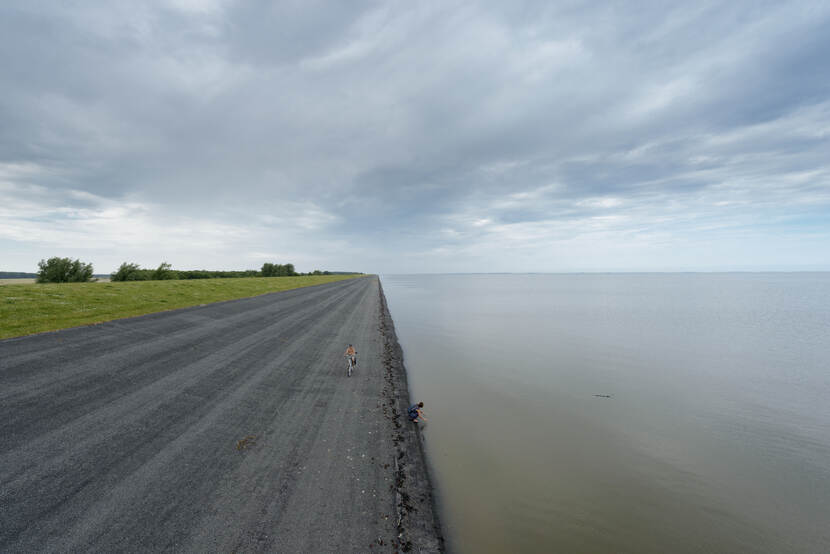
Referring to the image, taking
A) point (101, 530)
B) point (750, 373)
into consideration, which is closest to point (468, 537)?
point (101, 530)

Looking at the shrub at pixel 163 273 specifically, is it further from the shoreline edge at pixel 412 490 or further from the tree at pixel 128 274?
the shoreline edge at pixel 412 490

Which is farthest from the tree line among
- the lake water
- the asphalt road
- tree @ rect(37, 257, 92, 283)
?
the lake water

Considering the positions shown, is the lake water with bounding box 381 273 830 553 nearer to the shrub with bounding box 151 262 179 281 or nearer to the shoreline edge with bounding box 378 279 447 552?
the shoreline edge with bounding box 378 279 447 552

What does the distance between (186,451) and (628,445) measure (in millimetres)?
15717

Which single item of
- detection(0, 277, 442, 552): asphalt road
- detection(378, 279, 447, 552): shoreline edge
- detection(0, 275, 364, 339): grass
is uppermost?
detection(0, 275, 364, 339): grass

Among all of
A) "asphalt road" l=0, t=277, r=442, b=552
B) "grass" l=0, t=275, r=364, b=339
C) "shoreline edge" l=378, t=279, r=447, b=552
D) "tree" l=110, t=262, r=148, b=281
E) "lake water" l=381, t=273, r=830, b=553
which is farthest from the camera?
"tree" l=110, t=262, r=148, b=281

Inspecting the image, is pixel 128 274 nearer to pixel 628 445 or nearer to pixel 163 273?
pixel 163 273

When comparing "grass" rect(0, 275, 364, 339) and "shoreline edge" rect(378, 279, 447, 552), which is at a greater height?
"grass" rect(0, 275, 364, 339)

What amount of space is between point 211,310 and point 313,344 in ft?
52.6

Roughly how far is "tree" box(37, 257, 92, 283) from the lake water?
223 feet

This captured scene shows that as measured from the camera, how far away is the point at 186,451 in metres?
7.99

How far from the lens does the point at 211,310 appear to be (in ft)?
94.2

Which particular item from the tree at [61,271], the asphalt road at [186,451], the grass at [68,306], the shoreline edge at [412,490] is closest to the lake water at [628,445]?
the shoreline edge at [412,490]

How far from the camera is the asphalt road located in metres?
5.62
